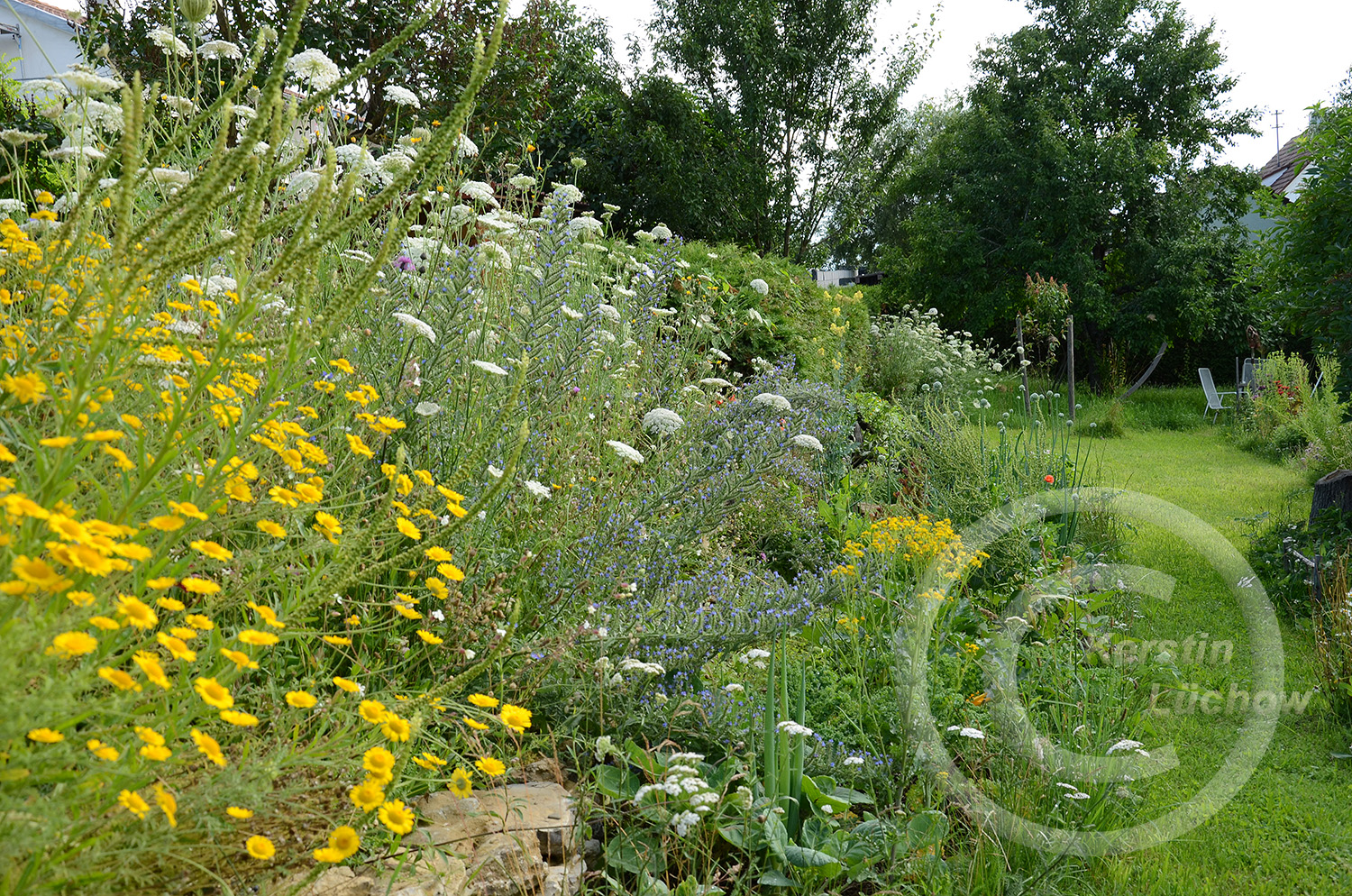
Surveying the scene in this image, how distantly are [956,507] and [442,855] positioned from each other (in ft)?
11.7

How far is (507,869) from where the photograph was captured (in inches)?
Answer: 64.2

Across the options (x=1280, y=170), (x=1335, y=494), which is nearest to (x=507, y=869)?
(x=1335, y=494)

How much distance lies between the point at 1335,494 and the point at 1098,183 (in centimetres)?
1254

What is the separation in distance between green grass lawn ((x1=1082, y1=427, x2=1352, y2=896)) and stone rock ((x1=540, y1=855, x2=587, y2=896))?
4.05ft

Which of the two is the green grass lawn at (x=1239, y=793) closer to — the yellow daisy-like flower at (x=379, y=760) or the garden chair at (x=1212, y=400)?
the yellow daisy-like flower at (x=379, y=760)

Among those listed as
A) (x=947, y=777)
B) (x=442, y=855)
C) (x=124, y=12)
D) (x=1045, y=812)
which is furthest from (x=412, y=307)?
(x=124, y=12)

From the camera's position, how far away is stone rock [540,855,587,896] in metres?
1.65

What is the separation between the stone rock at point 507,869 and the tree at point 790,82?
12.3m

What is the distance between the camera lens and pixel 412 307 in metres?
2.61

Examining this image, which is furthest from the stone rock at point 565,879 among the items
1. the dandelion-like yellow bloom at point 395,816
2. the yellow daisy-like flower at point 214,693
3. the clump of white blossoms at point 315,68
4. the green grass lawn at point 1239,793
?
the clump of white blossoms at point 315,68

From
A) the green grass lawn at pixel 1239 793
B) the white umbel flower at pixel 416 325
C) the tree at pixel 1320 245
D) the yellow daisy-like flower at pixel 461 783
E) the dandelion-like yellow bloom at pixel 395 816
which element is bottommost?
the green grass lawn at pixel 1239 793

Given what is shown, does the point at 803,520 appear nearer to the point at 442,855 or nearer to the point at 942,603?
the point at 942,603
